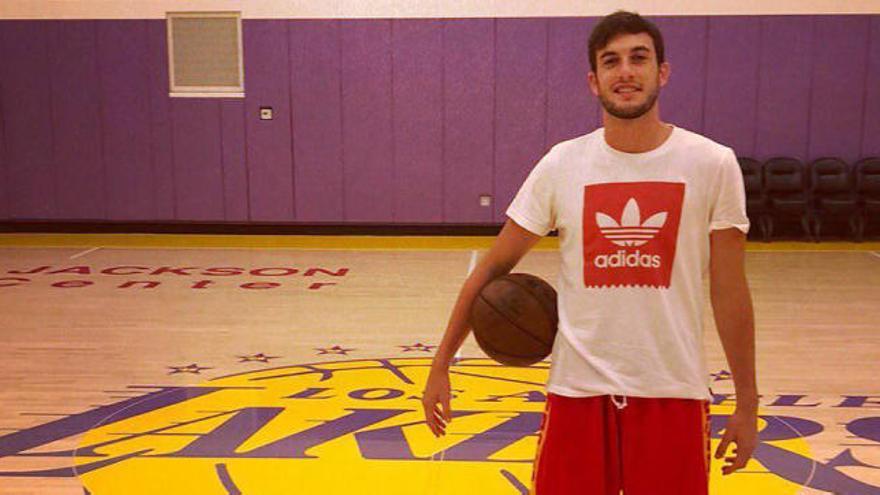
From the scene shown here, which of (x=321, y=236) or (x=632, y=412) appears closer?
(x=632, y=412)

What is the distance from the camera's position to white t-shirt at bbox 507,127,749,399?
2.10m

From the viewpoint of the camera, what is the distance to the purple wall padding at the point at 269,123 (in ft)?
39.8

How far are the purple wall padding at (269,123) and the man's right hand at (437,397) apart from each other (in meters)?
10.2

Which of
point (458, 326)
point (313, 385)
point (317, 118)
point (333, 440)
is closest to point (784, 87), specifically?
point (317, 118)

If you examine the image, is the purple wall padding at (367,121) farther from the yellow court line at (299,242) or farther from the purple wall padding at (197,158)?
the purple wall padding at (197,158)

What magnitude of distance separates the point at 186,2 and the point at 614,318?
11287 mm

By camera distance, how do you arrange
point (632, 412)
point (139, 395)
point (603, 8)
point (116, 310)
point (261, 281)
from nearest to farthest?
point (632, 412)
point (139, 395)
point (116, 310)
point (261, 281)
point (603, 8)

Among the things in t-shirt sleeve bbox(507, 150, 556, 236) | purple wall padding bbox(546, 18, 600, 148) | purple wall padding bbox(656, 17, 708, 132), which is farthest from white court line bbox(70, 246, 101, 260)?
t-shirt sleeve bbox(507, 150, 556, 236)

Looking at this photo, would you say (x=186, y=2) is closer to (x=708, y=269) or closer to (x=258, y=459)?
(x=258, y=459)

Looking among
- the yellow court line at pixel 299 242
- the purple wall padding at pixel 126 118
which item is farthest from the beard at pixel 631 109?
the purple wall padding at pixel 126 118

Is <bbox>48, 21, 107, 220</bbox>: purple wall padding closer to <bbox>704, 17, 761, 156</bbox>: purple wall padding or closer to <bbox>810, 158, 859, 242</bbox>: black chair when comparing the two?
<bbox>704, 17, 761, 156</bbox>: purple wall padding

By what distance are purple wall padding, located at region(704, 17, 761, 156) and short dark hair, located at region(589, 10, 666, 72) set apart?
10322 millimetres

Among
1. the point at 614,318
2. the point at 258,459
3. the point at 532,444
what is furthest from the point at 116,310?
the point at 614,318

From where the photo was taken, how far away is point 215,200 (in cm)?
1238
